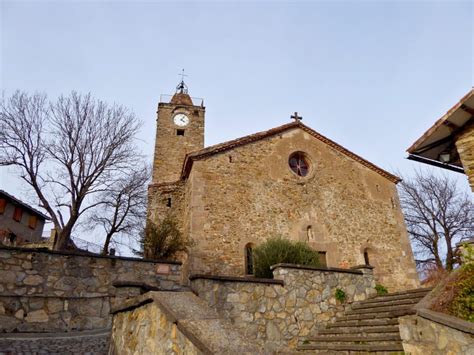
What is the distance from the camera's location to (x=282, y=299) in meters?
6.74

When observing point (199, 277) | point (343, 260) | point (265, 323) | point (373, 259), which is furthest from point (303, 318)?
point (373, 259)

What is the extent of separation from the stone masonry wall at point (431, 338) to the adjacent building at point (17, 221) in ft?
61.1

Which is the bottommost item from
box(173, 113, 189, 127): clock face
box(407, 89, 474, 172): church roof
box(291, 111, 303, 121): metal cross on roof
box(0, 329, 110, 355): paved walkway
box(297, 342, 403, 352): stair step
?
box(297, 342, 403, 352): stair step

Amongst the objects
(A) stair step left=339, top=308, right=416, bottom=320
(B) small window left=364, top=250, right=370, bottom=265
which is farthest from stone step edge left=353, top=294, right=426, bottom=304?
(B) small window left=364, top=250, right=370, bottom=265

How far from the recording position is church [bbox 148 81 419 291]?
464 inches

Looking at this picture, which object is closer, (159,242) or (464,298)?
(464,298)

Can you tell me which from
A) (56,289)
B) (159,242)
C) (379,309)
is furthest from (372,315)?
(56,289)

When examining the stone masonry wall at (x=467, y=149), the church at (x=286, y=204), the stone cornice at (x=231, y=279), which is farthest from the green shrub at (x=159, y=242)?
the stone masonry wall at (x=467, y=149)

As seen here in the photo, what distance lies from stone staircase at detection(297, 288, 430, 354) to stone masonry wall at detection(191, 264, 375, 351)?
26 cm

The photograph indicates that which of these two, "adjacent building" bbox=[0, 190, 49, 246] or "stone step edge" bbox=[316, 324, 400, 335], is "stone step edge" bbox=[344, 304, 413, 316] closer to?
"stone step edge" bbox=[316, 324, 400, 335]

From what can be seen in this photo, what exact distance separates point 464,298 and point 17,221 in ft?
77.8

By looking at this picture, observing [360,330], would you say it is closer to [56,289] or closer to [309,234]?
[56,289]

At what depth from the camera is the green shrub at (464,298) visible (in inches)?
190

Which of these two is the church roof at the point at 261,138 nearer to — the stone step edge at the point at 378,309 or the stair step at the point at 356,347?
the stone step edge at the point at 378,309
